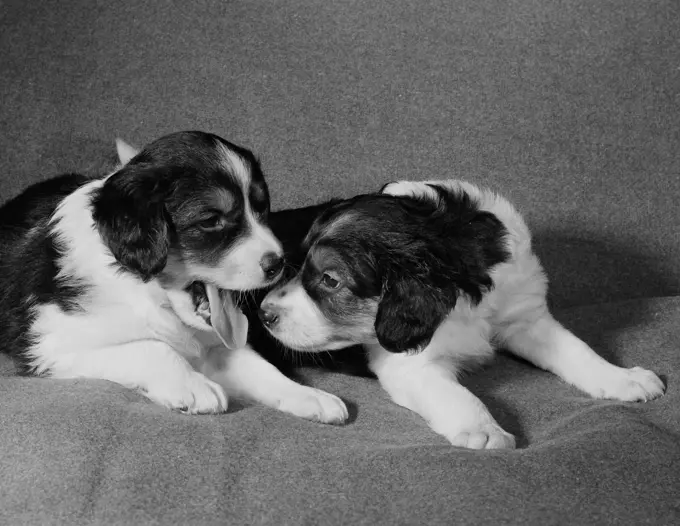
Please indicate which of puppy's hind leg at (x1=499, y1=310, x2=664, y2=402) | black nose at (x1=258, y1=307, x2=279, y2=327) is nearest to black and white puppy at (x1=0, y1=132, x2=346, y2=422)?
black nose at (x1=258, y1=307, x2=279, y2=327)

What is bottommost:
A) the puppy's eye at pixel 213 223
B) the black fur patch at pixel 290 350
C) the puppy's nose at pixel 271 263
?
the black fur patch at pixel 290 350

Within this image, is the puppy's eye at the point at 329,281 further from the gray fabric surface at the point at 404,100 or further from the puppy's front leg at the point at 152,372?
the gray fabric surface at the point at 404,100

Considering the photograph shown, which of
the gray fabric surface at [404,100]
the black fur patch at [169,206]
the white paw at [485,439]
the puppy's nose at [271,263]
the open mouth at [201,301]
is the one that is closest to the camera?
the white paw at [485,439]

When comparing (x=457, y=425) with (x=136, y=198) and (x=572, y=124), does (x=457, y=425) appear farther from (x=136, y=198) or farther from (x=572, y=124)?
(x=572, y=124)

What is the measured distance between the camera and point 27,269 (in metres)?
3.27

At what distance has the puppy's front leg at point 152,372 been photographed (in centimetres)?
290

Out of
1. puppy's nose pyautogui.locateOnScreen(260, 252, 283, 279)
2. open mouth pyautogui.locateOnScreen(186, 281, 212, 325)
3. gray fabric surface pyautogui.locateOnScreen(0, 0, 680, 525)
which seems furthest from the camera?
gray fabric surface pyautogui.locateOnScreen(0, 0, 680, 525)

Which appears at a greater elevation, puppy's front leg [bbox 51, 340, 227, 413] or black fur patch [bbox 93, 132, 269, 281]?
black fur patch [bbox 93, 132, 269, 281]

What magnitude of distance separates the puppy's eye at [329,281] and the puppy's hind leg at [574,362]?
0.80m

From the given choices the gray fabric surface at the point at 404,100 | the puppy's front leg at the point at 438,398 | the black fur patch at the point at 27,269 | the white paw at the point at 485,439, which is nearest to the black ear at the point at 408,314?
the puppy's front leg at the point at 438,398

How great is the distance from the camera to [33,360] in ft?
10.3

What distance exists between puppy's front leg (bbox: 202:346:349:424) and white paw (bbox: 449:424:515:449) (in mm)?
384

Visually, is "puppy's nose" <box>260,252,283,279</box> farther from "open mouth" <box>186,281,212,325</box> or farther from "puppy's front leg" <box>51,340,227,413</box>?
"puppy's front leg" <box>51,340,227,413</box>

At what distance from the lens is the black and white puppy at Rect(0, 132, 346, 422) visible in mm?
2934
